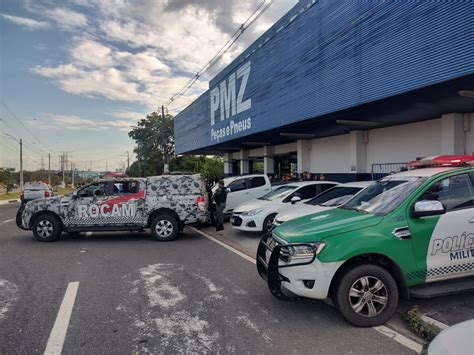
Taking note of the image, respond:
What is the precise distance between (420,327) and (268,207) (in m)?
6.38

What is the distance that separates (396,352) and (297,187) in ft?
23.4

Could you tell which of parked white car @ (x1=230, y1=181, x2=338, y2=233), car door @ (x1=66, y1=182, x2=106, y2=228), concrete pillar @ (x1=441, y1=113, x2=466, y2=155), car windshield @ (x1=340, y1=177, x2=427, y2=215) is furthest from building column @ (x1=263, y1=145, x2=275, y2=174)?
car windshield @ (x1=340, y1=177, x2=427, y2=215)

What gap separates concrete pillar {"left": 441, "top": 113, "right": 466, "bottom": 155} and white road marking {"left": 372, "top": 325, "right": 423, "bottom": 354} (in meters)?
8.93

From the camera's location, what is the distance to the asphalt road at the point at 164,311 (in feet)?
12.4

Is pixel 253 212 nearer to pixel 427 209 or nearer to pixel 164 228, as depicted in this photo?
pixel 164 228

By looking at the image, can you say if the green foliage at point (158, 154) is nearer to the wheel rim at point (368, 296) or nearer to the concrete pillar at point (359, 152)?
the concrete pillar at point (359, 152)

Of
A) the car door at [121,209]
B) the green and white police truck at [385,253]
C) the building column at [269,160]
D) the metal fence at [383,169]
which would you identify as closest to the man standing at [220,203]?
the car door at [121,209]

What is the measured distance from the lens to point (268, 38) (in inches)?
643

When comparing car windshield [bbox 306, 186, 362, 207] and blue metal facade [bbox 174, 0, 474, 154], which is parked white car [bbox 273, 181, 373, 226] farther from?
blue metal facade [bbox 174, 0, 474, 154]

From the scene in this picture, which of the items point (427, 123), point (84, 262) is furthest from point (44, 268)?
point (427, 123)

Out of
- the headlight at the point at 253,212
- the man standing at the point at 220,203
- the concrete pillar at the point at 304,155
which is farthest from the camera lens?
the concrete pillar at the point at 304,155

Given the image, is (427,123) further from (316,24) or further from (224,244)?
(224,244)

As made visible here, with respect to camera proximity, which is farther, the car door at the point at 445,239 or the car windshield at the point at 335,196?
the car windshield at the point at 335,196

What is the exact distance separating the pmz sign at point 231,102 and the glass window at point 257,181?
16.0ft
